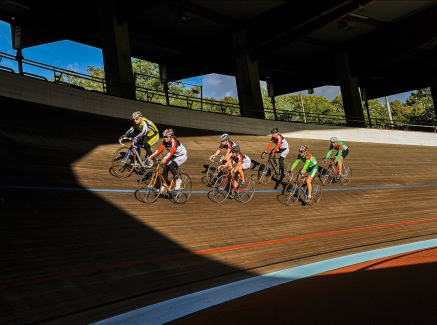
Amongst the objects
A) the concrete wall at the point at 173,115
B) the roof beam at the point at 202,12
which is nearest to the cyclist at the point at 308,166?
the concrete wall at the point at 173,115

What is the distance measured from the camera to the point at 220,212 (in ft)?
31.6

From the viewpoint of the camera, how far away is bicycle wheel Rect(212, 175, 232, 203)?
1054 cm

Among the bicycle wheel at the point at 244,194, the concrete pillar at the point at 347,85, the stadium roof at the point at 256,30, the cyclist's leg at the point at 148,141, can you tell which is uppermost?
the stadium roof at the point at 256,30

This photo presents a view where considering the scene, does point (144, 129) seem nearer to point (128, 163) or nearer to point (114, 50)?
point (128, 163)

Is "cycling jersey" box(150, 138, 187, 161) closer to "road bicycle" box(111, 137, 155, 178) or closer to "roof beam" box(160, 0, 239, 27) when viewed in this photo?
"road bicycle" box(111, 137, 155, 178)

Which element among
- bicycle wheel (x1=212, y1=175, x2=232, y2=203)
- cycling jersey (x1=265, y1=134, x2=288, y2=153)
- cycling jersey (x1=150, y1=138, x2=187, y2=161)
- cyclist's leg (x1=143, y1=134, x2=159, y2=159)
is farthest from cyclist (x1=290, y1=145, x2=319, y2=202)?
cyclist's leg (x1=143, y1=134, x2=159, y2=159)

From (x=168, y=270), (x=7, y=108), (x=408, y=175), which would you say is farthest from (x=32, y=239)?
(x=408, y=175)

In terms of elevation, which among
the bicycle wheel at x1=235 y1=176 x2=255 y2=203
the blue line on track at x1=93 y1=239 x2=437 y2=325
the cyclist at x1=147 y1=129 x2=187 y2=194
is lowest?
the blue line on track at x1=93 y1=239 x2=437 y2=325

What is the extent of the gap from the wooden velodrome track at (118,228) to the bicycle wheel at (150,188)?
0.82 feet

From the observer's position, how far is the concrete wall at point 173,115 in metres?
13.5

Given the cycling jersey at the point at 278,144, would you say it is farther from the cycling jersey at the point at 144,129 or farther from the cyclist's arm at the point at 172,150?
the cyclist's arm at the point at 172,150

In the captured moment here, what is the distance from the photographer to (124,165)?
10.2 metres

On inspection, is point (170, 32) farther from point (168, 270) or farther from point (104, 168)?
point (168, 270)

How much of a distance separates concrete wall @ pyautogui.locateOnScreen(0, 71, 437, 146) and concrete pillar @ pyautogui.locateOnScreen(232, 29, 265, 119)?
3.61 metres
